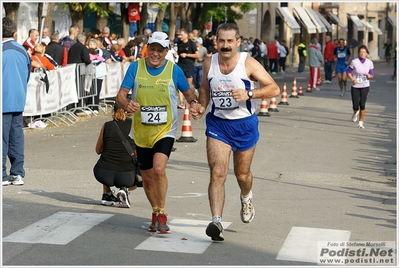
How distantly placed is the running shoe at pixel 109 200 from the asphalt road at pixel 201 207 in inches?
4.8

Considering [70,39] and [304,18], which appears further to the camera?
[304,18]

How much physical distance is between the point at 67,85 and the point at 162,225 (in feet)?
39.2

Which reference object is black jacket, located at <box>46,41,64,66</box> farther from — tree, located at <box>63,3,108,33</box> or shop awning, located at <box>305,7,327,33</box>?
shop awning, located at <box>305,7,327,33</box>

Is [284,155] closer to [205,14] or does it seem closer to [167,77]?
[167,77]

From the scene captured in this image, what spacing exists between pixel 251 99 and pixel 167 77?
80cm

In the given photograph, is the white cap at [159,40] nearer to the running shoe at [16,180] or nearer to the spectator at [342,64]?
the running shoe at [16,180]

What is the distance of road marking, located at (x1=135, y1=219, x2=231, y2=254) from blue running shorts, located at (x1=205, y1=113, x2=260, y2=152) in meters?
0.89

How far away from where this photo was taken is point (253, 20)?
Answer: 63.9 m

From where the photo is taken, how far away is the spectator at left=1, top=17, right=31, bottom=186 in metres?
11.6

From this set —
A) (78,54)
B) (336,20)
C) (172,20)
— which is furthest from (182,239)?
(336,20)

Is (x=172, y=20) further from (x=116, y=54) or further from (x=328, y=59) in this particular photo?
(x=116, y=54)

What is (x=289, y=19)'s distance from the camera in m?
67.7

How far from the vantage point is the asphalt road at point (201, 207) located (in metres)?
7.81

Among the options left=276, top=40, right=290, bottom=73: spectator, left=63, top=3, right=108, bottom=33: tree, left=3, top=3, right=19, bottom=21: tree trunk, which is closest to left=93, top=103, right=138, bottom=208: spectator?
left=3, top=3, right=19, bottom=21: tree trunk
